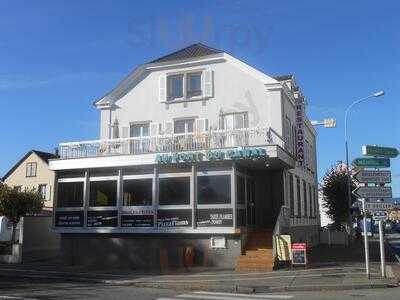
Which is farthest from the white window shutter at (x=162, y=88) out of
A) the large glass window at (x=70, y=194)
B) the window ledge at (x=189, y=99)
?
the large glass window at (x=70, y=194)

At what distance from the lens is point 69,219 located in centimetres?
2308

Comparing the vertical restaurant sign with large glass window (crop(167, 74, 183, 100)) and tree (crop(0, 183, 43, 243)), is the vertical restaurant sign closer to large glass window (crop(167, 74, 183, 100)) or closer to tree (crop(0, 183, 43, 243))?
large glass window (crop(167, 74, 183, 100))

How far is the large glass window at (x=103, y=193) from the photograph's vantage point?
Answer: 2256cm

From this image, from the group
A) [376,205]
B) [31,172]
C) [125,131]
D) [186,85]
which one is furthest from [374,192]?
[31,172]

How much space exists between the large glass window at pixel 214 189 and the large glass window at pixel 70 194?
5.59 m

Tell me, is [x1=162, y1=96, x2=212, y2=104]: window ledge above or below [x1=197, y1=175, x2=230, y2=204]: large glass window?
above

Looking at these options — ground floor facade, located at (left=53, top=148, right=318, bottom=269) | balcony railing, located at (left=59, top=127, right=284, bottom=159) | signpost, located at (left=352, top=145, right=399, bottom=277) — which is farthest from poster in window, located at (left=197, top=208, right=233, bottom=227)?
signpost, located at (left=352, top=145, right=399, bottom=277)

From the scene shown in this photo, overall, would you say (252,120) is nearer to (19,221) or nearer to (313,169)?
(19,221)

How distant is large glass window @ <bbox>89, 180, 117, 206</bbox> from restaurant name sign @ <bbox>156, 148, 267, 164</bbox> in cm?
255

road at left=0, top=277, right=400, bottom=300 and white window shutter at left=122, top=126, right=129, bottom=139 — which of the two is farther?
white window shutter at left=122, top=126, right=129, bottom=139

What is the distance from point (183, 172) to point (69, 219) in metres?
5.62

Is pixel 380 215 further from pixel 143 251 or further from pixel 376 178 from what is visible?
pixel 143 251

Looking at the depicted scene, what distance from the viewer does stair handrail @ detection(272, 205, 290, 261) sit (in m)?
20.1

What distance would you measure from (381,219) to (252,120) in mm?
9176
